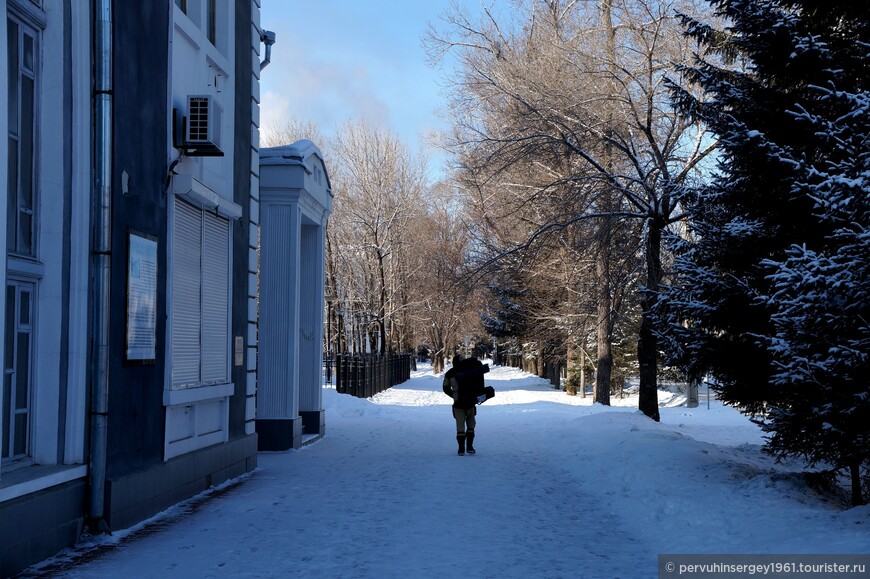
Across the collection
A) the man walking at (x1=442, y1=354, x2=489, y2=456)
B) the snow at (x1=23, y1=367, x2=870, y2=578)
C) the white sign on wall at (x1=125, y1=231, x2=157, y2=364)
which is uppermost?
the white sign on wall at (x1=125, y1=231, x2=157, y2=364)

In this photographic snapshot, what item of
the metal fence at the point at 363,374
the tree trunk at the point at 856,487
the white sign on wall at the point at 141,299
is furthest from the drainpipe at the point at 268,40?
the metal fence at the point at 363,374

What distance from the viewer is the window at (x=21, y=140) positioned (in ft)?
22.6

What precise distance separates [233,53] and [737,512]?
8516 mm

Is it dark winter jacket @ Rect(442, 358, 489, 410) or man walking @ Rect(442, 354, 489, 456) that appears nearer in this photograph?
man walking @ Rect(442, 354, 489, 456)

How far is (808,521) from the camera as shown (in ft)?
24.7

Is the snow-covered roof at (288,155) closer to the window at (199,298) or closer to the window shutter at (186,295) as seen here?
the window at (199,298)

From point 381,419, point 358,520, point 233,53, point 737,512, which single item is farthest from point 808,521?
point 381,419

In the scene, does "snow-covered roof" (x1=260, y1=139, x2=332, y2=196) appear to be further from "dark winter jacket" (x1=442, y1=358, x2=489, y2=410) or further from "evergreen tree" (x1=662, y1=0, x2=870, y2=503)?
"evergreen tree" (x1=662, y1=0, x2=870, y2=503)

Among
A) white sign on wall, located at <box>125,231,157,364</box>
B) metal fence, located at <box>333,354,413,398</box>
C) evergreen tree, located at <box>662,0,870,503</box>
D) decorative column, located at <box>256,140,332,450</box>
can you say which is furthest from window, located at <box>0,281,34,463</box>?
metal fence, located at <box>333,354,413,398</box>

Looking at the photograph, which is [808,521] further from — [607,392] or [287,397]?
[607,392]

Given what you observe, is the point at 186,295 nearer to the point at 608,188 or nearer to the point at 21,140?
the point at 21,140

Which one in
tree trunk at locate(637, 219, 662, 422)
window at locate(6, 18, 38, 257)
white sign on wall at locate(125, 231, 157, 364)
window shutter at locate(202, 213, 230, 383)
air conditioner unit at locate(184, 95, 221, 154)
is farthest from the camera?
tree trunk at locate(637, 219, 662, 422)

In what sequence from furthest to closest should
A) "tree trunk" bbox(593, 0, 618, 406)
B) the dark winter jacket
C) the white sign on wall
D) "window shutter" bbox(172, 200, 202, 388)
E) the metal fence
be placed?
the metal fence < "tree trunk" bbox(593, 0, 618, 406) < the dark winter jacket < "window shutter" bbox(172, 200, 202, 388) < the white sign on wall

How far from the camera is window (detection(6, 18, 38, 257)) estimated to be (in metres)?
6.89
